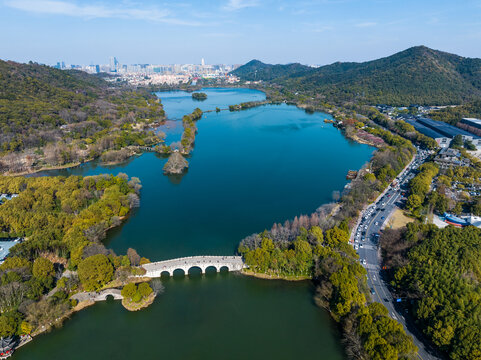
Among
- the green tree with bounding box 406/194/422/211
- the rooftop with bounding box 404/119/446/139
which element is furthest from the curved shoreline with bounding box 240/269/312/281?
the rooftop with bounding box 404/119/446/139

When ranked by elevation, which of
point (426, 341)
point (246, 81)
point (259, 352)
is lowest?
point (259, 352)

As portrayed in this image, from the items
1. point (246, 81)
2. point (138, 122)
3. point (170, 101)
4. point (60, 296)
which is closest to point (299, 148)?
point (138, 122)

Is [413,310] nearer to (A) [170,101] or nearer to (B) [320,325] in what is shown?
(B) [320,325]

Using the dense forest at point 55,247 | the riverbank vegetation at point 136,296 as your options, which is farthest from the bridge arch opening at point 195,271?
the dense forest at point 55,247

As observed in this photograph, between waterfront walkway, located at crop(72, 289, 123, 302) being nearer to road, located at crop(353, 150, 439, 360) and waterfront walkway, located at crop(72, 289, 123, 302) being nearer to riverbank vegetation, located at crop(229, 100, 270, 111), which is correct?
road, located at crop(353, 150, 439, 360)

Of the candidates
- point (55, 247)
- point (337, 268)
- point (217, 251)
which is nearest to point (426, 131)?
point (337, 268)
